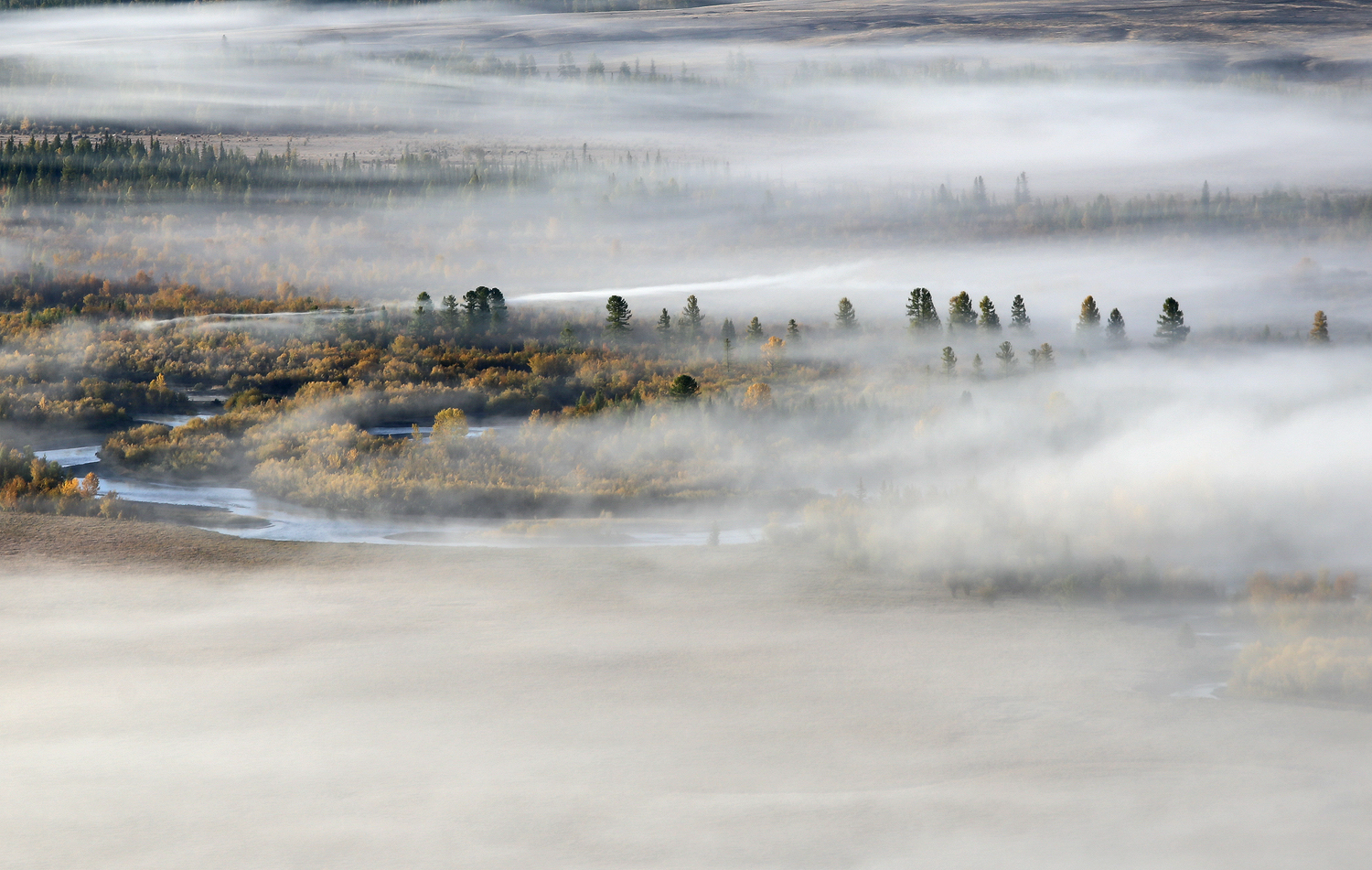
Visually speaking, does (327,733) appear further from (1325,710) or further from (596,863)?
(1325,710)

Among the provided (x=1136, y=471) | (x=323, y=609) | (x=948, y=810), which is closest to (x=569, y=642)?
(x=323, y=609)

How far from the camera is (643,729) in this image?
43.1 meters

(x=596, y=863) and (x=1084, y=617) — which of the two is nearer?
(x=596, y=863)

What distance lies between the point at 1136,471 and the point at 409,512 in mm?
67590

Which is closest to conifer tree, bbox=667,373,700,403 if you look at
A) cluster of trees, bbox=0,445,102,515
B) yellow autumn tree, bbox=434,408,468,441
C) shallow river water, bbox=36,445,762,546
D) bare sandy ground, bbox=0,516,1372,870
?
yellow autumn tree, bbox=434,408,468,441

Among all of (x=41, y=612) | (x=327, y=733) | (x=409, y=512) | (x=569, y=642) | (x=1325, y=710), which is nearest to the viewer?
(x=327, y=733)

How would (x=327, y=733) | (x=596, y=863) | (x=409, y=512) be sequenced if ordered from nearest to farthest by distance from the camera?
(x=596, y=863), (x=327, y=733), (x=409, y=512)

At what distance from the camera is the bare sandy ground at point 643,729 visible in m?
33.7

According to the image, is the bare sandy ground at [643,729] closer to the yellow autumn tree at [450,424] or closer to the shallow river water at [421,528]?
the shallow river water at [421,528]

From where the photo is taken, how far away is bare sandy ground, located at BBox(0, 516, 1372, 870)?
1328 inches

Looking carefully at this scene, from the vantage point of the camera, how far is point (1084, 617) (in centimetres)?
6141

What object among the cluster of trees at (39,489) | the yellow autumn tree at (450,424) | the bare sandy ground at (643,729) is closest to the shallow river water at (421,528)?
the cluster of trees at (39,489)

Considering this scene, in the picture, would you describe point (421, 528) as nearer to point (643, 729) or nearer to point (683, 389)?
point (643, 729)

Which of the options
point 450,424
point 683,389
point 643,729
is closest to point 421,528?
point 643,729
